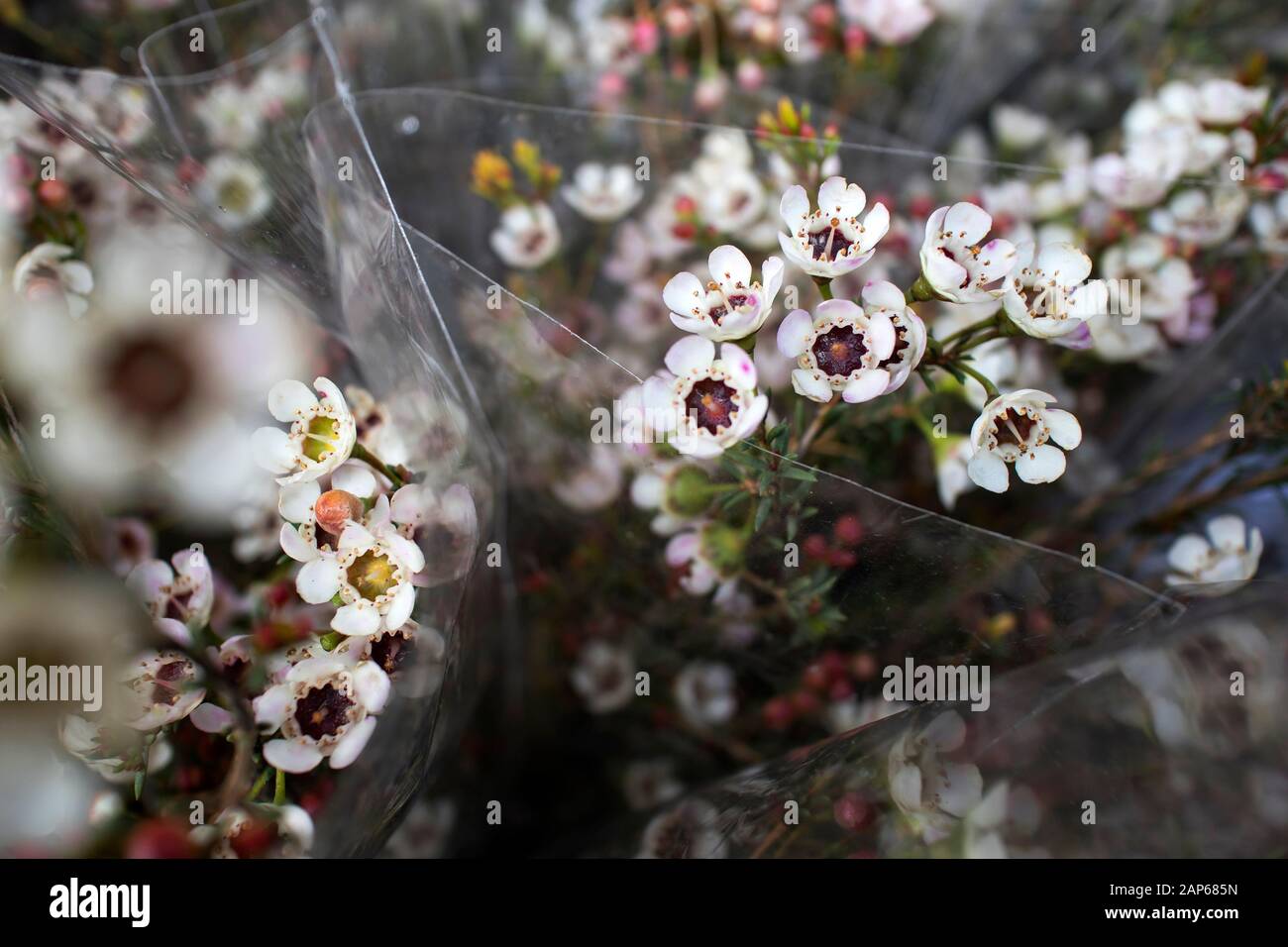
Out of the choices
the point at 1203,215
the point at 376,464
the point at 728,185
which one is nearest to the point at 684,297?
the point at 376,464

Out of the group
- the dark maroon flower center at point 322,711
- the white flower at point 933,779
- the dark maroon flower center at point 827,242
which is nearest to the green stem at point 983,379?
the dark maroon flower center at point 827,242

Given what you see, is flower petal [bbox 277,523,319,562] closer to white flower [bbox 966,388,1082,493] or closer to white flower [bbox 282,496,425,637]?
white flower [bbox 282,496,425,637]

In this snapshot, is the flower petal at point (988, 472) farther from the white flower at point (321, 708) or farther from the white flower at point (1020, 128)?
the white flower at point (1020, 128)

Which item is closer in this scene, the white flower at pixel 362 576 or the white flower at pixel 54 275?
the white flower at pixel 362 576

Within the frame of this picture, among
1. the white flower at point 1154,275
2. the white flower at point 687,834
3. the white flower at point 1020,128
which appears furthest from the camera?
the white flower at point 1020,128

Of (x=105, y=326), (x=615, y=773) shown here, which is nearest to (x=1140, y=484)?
(x=615, y=773)

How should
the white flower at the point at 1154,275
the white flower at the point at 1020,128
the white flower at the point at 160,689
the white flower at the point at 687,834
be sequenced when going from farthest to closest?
the white flower at the point at 1020,128, the white flower at the point at 1154,275, the white flower at the point at 687,834, the white flower at the point at 160,689
